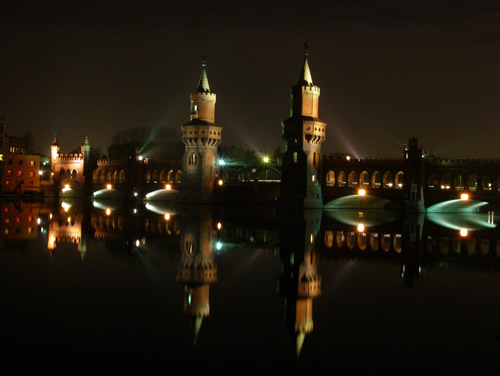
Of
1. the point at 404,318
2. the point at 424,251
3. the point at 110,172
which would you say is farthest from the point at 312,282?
the point at 110,172

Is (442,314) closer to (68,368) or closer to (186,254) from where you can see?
(68,368)

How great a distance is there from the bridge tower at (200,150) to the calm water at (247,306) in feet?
135

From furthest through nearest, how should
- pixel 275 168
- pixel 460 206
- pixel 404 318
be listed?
pixel 275 168, pixel 460 206, pixel 404 318

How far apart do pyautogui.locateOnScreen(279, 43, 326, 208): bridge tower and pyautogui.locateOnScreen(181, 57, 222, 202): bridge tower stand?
10.9 m

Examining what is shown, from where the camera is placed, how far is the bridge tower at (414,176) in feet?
174

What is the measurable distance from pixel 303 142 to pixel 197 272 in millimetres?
40830

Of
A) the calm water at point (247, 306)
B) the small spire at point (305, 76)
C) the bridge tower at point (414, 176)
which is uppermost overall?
the small spire at point (305, 76)

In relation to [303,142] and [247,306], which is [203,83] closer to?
[303,142]

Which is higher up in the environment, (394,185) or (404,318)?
(394,185)

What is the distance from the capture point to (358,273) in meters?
17.7

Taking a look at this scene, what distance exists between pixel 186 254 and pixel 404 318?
34.7ft

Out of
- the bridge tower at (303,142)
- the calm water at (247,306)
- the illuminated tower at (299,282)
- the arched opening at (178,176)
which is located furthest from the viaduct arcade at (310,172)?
the calm water at (247,306)

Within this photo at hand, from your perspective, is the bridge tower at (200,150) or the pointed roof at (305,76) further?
the bridge tower at (200,150)

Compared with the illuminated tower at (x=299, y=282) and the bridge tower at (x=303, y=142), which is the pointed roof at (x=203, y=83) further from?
the illuminated tower at (x=299, y=282)
